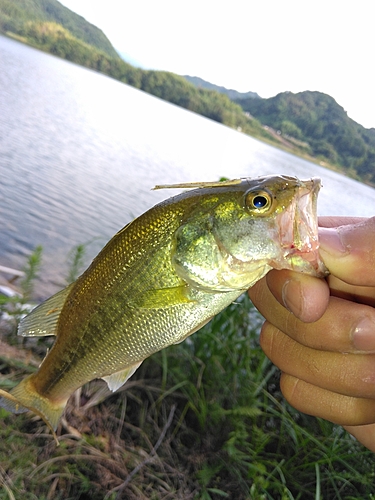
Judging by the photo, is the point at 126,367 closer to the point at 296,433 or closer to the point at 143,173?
the point at 296,433

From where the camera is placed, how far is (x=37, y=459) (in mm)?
3508

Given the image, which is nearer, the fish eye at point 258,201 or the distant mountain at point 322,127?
the fish eye at point 258,201

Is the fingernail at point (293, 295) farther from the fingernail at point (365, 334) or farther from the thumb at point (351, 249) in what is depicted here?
the fingernail at point (365, 334)

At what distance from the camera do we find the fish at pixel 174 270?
5.76 feet

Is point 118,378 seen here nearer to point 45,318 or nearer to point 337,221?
point 45,318

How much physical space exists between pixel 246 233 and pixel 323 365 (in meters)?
0.88

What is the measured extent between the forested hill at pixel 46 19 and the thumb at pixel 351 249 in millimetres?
99546

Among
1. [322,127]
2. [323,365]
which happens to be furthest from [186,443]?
[322,127]

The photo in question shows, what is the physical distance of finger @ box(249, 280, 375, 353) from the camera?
181cm

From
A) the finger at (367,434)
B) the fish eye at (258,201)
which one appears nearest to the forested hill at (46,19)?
the fish eye at (258,201)

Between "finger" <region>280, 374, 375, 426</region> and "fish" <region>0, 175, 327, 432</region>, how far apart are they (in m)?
0.88

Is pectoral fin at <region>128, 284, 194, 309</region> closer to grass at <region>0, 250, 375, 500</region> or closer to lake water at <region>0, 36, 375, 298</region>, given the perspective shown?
grass at <region>0, 250, 375, 500</region>

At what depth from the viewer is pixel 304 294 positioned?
1.74 metres

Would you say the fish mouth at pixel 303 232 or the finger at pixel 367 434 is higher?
the fish mouth at pixel 303 232
